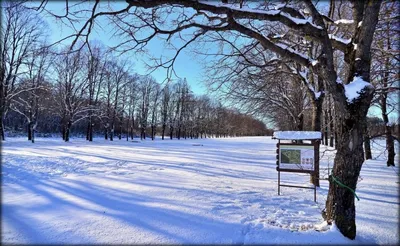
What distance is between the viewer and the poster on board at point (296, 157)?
252 inches

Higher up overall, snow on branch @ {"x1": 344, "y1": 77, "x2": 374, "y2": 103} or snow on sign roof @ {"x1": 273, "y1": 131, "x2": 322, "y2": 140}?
snow on branch @ {"x1": 344, "y1": 77, "x2": 374, "y2": 103}

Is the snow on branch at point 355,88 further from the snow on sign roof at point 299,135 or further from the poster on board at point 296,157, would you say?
the poster on board at point 296,157

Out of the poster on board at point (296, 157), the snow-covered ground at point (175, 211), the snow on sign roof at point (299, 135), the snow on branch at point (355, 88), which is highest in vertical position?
the snow on branch at point (355, 88)

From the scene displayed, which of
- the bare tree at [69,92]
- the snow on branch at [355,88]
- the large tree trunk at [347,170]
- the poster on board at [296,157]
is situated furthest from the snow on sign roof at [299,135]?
the bare tree at [69,92]

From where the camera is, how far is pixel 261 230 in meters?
3.72

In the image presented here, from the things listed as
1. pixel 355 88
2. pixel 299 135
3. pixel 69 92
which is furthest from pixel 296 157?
pixel 69 92

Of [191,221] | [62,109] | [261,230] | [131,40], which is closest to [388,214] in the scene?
[261,230]

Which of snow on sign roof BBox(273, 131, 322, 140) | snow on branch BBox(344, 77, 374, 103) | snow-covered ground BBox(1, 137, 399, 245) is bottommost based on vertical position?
snow-covered ground BBox(1, 137, 399, 245)

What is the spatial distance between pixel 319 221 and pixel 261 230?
1.42 meters

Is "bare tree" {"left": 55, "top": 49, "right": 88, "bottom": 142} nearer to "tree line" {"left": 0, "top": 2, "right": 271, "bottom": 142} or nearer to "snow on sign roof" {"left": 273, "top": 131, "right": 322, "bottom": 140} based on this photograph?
"tree line" {"left": 0, "top": 2, "right": 271, "bottom": 142}

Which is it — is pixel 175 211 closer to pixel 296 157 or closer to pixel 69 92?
pixel 296 157

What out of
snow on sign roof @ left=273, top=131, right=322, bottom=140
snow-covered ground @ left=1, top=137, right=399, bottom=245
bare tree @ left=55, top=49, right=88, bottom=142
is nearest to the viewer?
snow-covered ground @ left=1, top=137, right=399, bottom=245

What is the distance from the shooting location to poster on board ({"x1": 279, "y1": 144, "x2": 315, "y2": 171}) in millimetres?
6410

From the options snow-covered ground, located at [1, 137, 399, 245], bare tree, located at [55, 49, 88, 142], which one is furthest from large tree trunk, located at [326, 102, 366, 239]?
bare tree, located at [55, 49, 88, 142]
